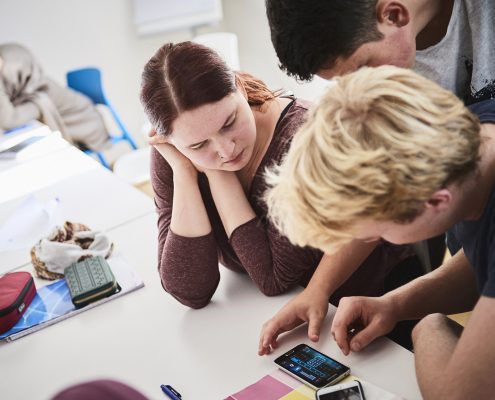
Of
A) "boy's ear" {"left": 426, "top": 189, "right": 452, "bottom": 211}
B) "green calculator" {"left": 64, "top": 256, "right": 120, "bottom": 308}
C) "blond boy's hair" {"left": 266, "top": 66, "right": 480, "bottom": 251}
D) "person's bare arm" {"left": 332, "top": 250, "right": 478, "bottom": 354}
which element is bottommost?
"green calculator" {"left": 64, "top": 256, "right": 120, "bottom": 308}

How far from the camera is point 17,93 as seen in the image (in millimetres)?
3527

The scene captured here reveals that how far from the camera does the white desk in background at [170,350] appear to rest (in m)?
1.10

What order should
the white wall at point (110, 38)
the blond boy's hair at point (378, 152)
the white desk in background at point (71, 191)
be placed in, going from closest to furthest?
the blond boy's hair at point (378, 152), the white desk in background at point (71, 191), the white wall at point (110, 38)

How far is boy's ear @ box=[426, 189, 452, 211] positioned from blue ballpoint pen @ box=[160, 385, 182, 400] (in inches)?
23.3

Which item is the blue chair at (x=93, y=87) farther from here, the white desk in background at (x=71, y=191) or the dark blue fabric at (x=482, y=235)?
the dark blue fabric at (x=482, y=235)

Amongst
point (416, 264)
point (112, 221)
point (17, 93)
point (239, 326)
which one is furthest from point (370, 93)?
point (17, 93)

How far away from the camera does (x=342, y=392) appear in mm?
1008

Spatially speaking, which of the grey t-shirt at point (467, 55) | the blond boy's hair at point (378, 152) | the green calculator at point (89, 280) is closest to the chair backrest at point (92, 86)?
the green calculator at point (89, 280)

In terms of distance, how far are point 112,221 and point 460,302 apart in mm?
1124

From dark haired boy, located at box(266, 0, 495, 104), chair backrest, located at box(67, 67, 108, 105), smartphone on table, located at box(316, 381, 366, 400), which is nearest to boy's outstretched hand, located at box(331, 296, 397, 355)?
smartphone on table, located at box(316, 381, 366, 400)

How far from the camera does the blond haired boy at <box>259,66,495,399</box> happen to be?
76 cm

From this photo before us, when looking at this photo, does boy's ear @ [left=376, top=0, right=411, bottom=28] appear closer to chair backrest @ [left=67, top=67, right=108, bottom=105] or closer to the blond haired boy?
the blond haired boy

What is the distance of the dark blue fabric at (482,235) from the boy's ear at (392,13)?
27 cm

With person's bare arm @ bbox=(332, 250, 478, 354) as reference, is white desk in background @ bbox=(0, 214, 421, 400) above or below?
below
